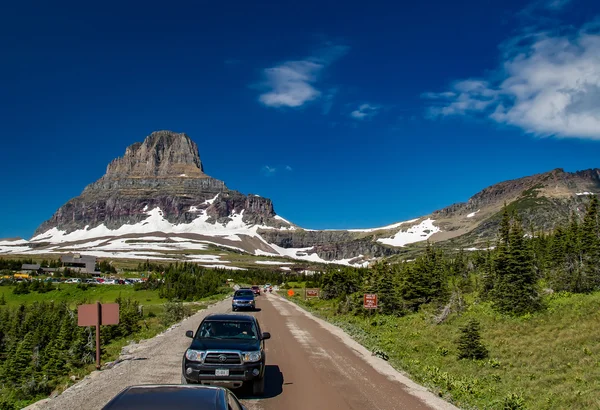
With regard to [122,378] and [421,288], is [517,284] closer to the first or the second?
[421,288]

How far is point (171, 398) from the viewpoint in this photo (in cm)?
525

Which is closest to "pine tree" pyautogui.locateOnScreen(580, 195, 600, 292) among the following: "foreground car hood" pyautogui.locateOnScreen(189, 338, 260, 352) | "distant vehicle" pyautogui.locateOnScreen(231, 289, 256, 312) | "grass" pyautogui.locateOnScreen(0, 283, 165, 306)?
"foreground car hood" pyautogui.locateOnScreen(189, 338, 260, 352)

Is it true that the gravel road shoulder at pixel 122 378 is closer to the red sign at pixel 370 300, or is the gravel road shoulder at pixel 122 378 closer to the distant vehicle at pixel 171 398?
the distant vehicle at pixel 171 398

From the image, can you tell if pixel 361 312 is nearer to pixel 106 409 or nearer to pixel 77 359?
pixel 77 359

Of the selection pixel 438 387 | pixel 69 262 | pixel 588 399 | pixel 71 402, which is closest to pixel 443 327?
pixel 438 387

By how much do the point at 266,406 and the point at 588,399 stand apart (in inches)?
300

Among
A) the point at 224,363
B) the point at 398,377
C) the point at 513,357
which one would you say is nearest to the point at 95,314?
the point at 224,363

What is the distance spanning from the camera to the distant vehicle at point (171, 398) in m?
5.05

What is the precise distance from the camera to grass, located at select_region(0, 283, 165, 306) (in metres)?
78.7

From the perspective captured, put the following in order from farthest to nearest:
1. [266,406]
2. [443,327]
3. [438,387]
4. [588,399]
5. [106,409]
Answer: [443,327]
[438,387]
[588,399]
[266,406]
[106,409]

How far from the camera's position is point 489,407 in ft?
36.8

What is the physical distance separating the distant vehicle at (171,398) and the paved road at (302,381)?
16.5 feet

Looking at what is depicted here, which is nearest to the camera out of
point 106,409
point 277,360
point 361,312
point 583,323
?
point 106,409

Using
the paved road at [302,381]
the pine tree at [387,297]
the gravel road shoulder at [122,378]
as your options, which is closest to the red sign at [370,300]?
the pine tree at [387,297]
